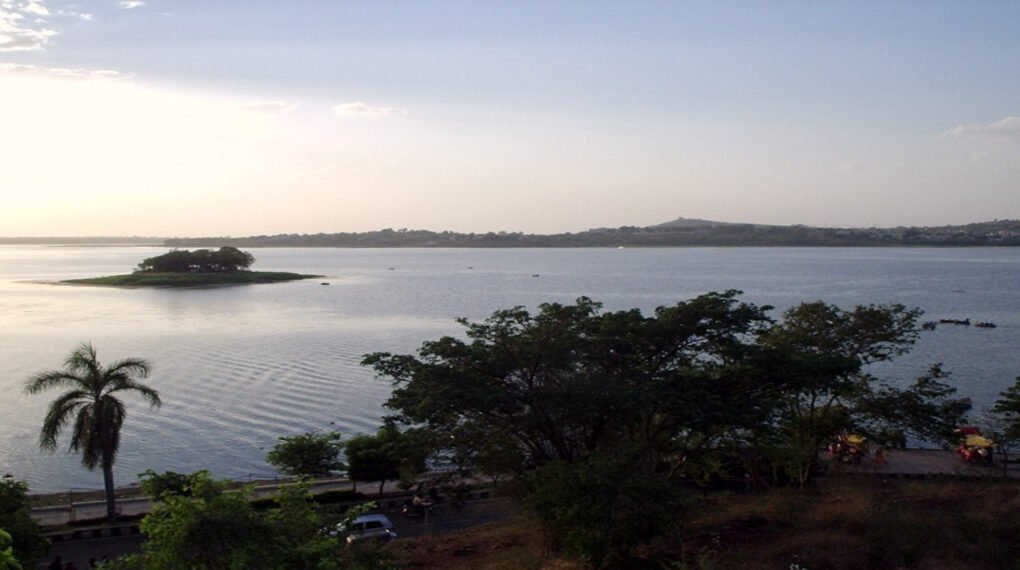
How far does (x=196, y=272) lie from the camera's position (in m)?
111

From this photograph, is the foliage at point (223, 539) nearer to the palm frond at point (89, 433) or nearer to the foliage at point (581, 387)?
the foliage at point (581, 387)

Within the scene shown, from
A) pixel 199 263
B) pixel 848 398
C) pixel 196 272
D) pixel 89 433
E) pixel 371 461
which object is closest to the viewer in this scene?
pixel 848 398

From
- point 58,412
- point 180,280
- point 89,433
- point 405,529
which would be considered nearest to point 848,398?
point 405,529

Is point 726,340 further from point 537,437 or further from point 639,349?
point 537,437

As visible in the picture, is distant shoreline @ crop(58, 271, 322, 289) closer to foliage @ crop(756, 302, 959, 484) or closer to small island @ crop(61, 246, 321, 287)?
small island @ crop(61, 246, 321, 287)

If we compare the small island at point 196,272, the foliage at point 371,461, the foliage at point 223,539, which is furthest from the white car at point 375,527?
the small island at point 196,272

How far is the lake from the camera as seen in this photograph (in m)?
31.0

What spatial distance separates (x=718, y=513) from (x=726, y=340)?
144 inches

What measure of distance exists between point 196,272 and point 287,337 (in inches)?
2340

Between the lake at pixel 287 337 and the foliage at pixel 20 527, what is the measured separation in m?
12.7

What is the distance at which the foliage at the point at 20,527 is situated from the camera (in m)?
12.7

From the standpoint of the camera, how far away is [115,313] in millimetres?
74562

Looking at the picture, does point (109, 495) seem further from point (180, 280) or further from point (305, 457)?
point (180, 280)

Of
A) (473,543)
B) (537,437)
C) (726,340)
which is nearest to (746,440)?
(726,340)
